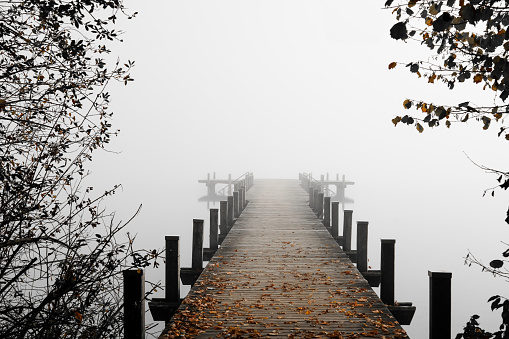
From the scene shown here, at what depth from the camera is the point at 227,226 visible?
14344 millimetres

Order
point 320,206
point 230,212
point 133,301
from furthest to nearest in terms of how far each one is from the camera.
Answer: point 320,206 < point 230,212 < point 133,301

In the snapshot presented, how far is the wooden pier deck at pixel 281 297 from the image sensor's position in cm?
611

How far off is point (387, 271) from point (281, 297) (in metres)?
A: 2.16

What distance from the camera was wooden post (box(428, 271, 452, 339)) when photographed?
18.0ft

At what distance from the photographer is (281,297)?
24.8 feet

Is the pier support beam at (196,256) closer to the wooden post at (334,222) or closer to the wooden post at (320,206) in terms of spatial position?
the wooden post at (334,222)

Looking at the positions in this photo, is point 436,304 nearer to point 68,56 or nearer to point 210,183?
point 68,56

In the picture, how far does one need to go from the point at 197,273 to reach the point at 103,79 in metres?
5.95

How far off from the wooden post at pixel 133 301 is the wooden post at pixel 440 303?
3133 millimetres

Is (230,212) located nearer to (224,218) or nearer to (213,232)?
(224,218)

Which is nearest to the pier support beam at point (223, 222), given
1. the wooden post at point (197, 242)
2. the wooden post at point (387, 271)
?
the wooden post at point (197, 242)

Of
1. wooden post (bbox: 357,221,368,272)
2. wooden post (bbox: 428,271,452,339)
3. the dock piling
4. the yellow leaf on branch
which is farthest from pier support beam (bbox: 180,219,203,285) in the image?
the yellow leaf on branch

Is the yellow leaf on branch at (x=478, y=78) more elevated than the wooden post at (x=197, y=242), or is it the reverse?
the yellow leaf on branch at (x=478, y=78)

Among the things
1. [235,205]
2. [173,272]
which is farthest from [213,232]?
[173,272]
